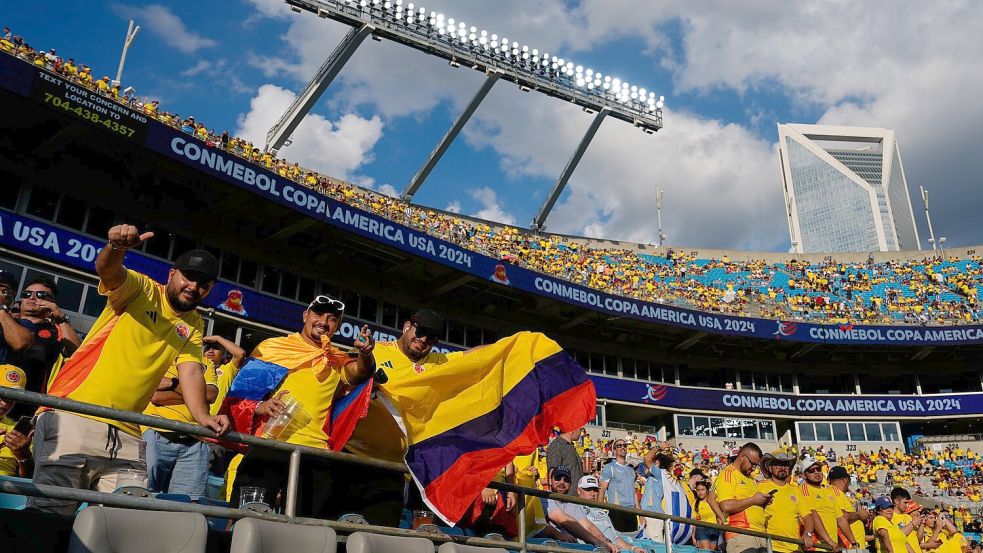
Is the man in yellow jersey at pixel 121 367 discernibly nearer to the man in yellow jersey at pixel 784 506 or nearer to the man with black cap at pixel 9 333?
the man with black cap at pixel 9 333

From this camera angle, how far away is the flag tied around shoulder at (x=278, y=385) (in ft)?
13.2

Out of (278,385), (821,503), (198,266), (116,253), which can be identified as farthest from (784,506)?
(116,253)

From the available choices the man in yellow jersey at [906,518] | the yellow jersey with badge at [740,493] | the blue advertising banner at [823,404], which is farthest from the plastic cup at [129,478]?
the blue advertising banner at [823,404]

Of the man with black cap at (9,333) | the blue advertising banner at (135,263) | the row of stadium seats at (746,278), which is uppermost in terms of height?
the row of stadium seats at (746,278)

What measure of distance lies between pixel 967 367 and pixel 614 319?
60.3 feet

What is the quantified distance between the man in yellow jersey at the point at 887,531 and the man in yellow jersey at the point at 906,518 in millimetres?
77

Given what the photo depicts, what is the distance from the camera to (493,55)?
32125 mm

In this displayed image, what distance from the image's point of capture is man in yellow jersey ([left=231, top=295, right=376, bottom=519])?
367cm

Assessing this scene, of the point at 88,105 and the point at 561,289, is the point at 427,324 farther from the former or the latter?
the point at 561,289

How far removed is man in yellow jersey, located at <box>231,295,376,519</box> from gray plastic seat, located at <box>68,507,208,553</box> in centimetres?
84

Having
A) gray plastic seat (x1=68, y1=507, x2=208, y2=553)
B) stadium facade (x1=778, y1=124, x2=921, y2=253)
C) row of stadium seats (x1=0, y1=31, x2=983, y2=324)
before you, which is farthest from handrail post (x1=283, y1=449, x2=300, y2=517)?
stadium facade (x1=778, y1=124, x2=921, y2=253)

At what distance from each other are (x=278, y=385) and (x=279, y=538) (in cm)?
124

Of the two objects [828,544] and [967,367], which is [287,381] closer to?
[828,544]

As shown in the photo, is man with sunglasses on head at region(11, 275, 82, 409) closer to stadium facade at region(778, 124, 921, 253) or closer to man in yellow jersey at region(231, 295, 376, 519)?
man in yellow jersey at region(231, 295, 376, 519)
